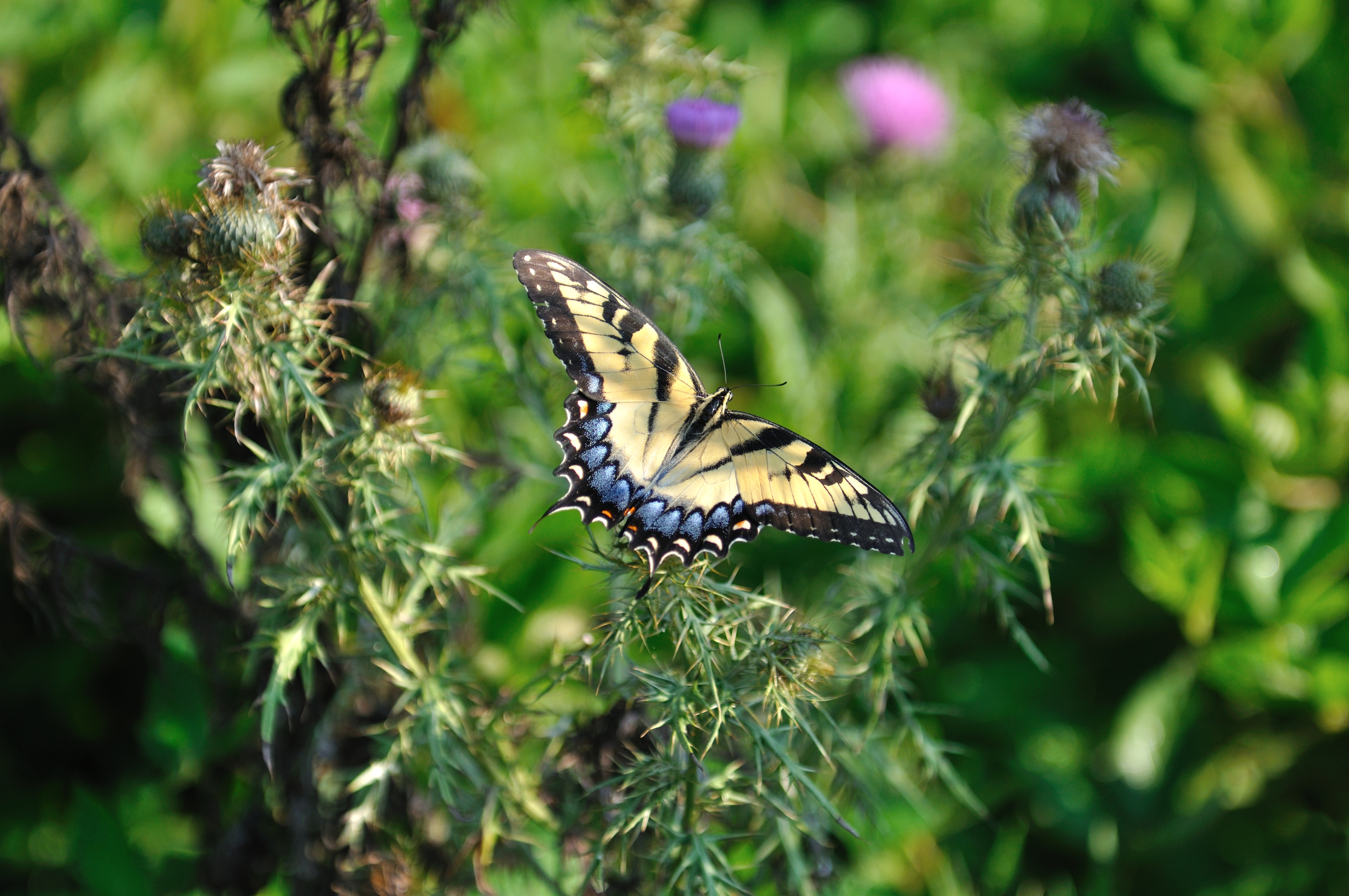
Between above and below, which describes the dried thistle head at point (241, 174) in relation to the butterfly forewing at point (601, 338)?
above

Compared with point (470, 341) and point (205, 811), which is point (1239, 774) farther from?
point (205, 811)

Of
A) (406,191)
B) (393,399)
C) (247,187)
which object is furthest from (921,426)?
(247,187)

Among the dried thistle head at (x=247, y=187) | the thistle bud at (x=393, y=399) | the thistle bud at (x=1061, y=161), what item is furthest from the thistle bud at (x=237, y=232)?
the thistle bud at (x=1061, y=161)

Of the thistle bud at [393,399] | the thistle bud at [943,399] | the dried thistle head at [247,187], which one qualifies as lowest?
the thistle bud at [943,399]

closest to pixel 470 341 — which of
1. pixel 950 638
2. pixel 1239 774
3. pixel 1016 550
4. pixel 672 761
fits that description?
pixel 672 761

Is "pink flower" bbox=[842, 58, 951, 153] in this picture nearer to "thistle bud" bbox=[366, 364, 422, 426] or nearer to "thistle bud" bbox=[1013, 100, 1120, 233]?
"thistle bud" bbox=[1013, 100, 1120, 233]

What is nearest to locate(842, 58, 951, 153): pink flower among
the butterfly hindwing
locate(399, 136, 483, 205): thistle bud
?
locate(399, 136, 483, 205): thistle bud

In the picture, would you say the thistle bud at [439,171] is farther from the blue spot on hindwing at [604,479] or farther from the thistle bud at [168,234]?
the blue spot on hindwing at [604,479]
